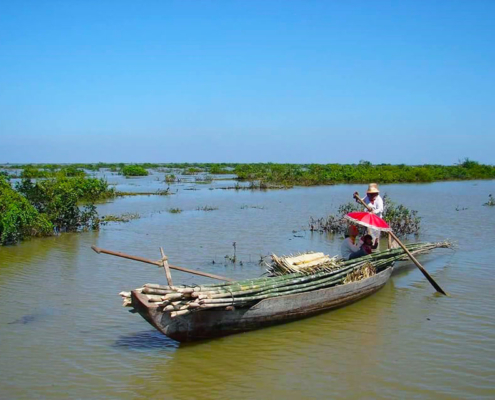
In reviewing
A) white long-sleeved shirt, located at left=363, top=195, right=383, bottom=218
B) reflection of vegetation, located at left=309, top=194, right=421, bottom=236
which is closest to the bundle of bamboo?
white long-sleeved shirt, located at left=363, top=195, right=383, bottom=218

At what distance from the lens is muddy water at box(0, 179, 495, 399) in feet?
15.7

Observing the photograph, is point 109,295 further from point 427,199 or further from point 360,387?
point 427,199

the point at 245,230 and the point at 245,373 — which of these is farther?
the point at 245,230

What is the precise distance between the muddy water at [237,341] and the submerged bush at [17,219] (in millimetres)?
459

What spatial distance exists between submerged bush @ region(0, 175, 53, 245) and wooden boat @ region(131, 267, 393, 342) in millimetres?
7396

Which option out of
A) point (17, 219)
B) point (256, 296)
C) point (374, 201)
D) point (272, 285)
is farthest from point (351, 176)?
point (256, 296)

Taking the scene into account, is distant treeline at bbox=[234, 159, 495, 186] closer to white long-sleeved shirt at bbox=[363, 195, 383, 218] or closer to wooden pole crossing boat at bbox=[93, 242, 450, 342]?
white long-sleeved shirt at bbox=[363, 195, 383, 218]

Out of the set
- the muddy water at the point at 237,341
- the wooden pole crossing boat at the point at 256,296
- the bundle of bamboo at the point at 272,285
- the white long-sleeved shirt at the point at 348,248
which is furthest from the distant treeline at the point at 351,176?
the wooden pole crossing boat at the point at 256,296

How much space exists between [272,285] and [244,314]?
590mm

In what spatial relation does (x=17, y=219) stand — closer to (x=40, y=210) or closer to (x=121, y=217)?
(x=40, y=210)

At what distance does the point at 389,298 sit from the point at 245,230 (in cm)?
668

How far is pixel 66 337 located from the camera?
5949 millimetres

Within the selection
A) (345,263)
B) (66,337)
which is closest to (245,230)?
(345,263)

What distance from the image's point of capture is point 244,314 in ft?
18.9
